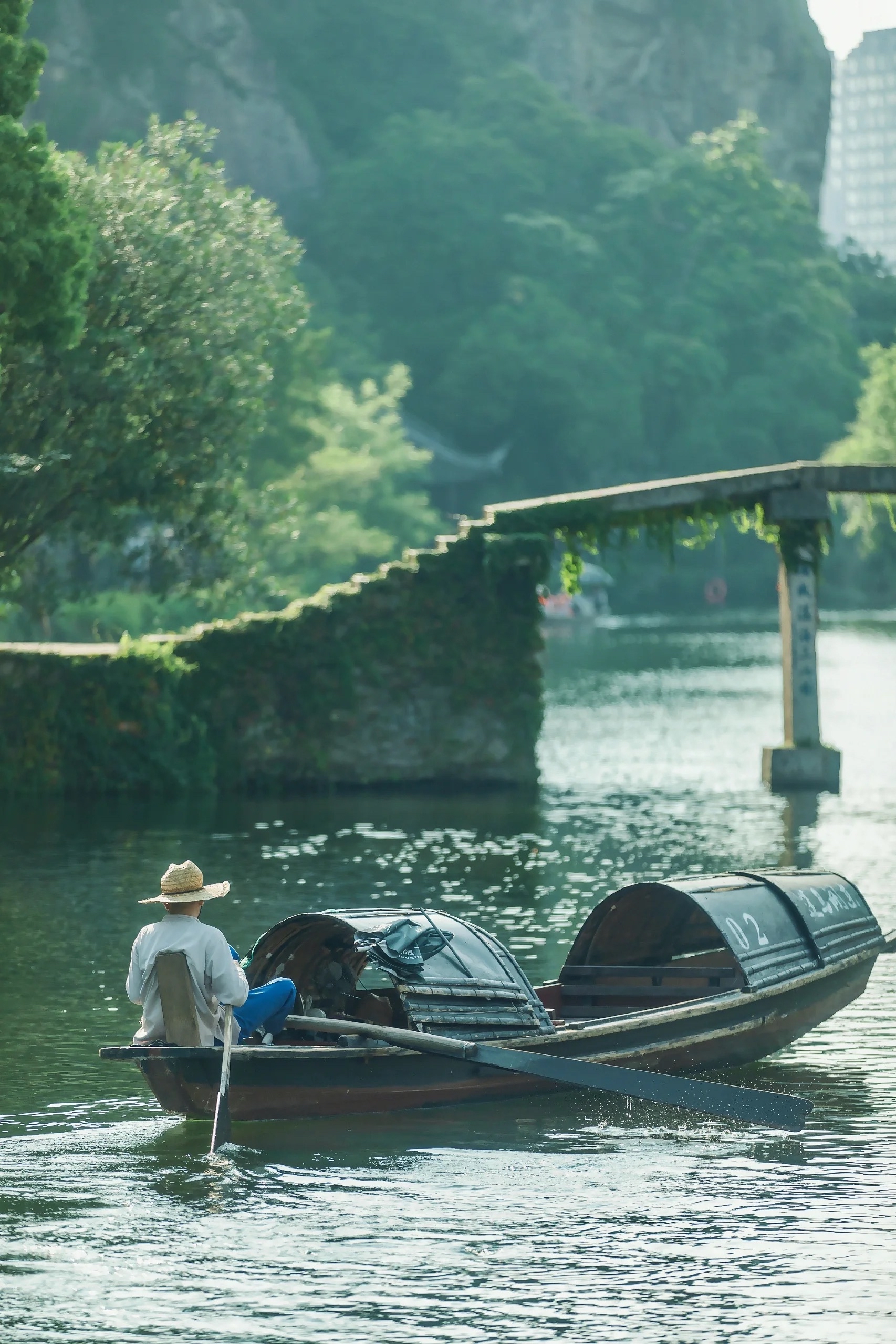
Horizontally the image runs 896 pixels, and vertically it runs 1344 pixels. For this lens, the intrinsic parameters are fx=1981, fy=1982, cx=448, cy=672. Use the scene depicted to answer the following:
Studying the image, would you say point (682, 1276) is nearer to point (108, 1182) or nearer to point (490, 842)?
point (108, 1182)

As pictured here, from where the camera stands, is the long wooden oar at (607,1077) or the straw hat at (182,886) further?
the long wooden oar at (607,1077)

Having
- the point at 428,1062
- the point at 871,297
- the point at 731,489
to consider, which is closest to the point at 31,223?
the point at 731,489

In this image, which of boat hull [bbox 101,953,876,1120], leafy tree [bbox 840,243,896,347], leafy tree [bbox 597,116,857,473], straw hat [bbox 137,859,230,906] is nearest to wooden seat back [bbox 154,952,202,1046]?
boat hull [bbox 101,953,876,1120]

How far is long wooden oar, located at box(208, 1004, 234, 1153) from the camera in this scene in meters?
13.6

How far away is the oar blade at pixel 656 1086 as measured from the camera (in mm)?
14336

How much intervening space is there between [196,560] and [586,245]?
7153cm

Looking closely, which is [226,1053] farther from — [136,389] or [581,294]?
[581,294]

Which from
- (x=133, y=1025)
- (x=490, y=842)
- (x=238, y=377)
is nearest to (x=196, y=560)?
(x=238, y=377)

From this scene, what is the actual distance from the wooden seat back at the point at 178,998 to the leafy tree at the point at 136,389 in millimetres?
17929

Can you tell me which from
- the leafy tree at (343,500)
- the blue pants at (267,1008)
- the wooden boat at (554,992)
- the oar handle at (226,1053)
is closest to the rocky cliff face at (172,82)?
the leafy tree at (343,500)

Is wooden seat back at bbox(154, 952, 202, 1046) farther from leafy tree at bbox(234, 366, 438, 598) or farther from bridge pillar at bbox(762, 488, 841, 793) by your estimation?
leafy tree at bbox(234, 366, 438, 598)

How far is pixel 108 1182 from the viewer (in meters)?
13.3

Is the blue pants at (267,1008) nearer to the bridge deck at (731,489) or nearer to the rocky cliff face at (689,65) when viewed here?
the bridge deck at (731,489)

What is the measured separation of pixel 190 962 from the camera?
13.7 meters
